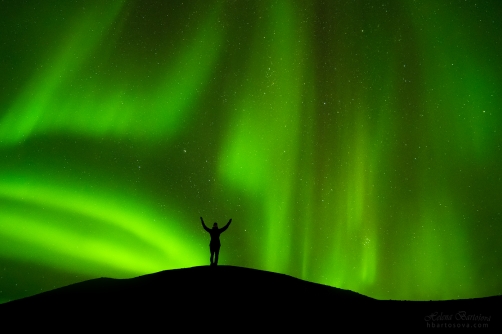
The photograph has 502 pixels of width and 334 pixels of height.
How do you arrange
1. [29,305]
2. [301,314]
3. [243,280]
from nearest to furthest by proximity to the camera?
[301,314]
[29,305]
[243,280]

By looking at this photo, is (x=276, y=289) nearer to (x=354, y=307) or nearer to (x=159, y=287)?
(x=354, y=307)

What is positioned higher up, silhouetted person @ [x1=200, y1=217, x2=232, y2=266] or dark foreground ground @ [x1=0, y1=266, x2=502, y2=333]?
silhouetted person @ [x1=200, y1=217, x2=232, y2=266]

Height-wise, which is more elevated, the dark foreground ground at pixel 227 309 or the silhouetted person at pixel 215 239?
the silhouetted person at pixel 215 239

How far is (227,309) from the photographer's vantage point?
Result: 44.1 feet

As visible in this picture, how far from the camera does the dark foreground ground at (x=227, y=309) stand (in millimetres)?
12344

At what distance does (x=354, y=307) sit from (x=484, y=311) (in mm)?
3667

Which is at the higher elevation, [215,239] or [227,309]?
[215,239]

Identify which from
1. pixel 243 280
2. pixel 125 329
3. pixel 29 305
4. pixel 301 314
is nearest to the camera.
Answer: pixel 125 329

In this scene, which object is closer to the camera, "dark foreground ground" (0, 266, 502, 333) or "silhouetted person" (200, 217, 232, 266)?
"dark foreground ground" (0, 266, 502, 333)

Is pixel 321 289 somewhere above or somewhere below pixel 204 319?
above

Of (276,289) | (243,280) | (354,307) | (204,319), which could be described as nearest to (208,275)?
(243,280)

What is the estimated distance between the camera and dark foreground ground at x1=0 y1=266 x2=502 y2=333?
40.5 ft

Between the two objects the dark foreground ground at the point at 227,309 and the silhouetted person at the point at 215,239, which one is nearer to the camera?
the dark foreground ground at the point at 227,309

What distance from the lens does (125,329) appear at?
39.8 feet
